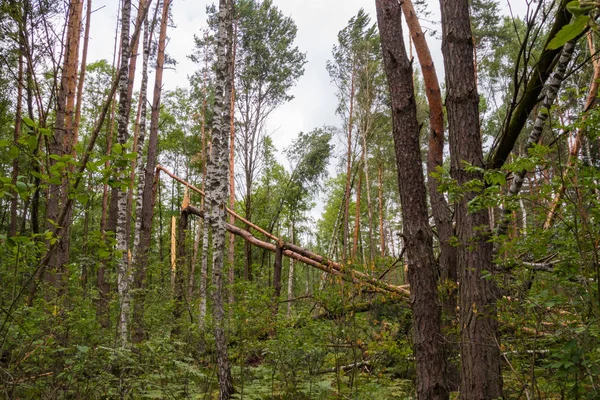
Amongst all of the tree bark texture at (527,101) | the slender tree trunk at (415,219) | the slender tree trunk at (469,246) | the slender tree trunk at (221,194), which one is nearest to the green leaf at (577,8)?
the tree bark texture at (527,101)

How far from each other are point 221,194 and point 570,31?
5880 millimetres

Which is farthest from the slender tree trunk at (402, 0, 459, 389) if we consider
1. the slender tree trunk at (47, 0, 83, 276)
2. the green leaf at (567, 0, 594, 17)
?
the slender tree trunk at (47, 0, 83, 276)

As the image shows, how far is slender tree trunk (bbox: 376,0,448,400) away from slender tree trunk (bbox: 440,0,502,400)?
0.22 meters

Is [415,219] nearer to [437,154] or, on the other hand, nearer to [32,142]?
[437,154]

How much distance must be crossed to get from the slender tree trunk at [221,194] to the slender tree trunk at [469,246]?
3199 millimetres

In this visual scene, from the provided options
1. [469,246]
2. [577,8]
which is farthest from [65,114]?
[577,8]

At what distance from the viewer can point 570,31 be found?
2.10 ft

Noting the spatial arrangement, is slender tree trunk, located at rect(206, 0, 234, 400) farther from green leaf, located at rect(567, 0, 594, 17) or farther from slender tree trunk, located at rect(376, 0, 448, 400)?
green leaf, located at rect(567, 0, 594, 17)

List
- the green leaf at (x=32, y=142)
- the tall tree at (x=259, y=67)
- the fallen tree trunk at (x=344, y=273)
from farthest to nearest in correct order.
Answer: the tall tree at (x=259, y=67) < the fallen tree trunk at (x=344, y=273) < the green leaf at (x=32, y=142)

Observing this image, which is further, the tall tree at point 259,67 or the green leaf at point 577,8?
the tall tree at point 259,67

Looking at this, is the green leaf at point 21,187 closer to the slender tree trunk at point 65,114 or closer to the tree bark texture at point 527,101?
the tree bark texture at point 527,101

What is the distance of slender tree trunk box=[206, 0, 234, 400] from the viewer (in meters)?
5.12

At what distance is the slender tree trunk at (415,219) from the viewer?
10.1ft

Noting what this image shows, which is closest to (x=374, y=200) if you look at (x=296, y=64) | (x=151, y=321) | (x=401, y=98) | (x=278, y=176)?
(x=278, y=176)
